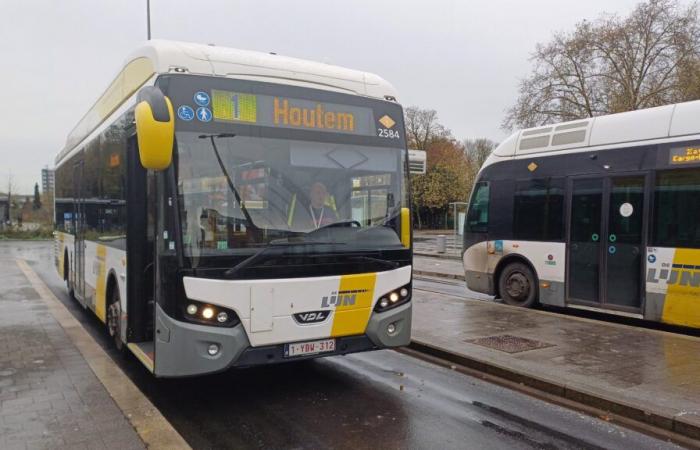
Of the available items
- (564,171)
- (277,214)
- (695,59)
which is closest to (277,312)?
(277,214)

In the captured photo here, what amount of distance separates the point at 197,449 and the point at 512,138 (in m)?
9.02

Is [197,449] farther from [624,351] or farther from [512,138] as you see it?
[512,138]

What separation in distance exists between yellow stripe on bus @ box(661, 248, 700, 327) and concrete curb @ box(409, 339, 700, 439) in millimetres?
3510

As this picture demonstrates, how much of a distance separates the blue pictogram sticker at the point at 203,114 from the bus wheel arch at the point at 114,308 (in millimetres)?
2636

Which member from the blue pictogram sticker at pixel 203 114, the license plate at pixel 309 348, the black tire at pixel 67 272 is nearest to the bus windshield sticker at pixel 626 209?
the license plate at pixel 309 348

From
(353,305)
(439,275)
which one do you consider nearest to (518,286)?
(353,305)

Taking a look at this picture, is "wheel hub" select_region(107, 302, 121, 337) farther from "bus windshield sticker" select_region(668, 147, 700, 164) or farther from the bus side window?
"bus windshield sticker" select_region(668, 147, 700, 164)

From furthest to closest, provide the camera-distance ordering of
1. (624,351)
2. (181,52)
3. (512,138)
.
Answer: (512,138)
(624,351)
(181,52)

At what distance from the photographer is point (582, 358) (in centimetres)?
682

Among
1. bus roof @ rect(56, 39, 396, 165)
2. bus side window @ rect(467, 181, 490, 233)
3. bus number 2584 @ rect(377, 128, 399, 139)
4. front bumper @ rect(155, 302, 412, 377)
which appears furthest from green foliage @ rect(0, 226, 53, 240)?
bus number 2584 @ rect(377, 128, 399, 139)

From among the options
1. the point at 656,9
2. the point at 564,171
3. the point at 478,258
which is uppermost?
the point at 656,9

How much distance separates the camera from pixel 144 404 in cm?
514

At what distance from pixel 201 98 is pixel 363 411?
10.7ft

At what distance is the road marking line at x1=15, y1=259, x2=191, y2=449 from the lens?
4.40 meters
